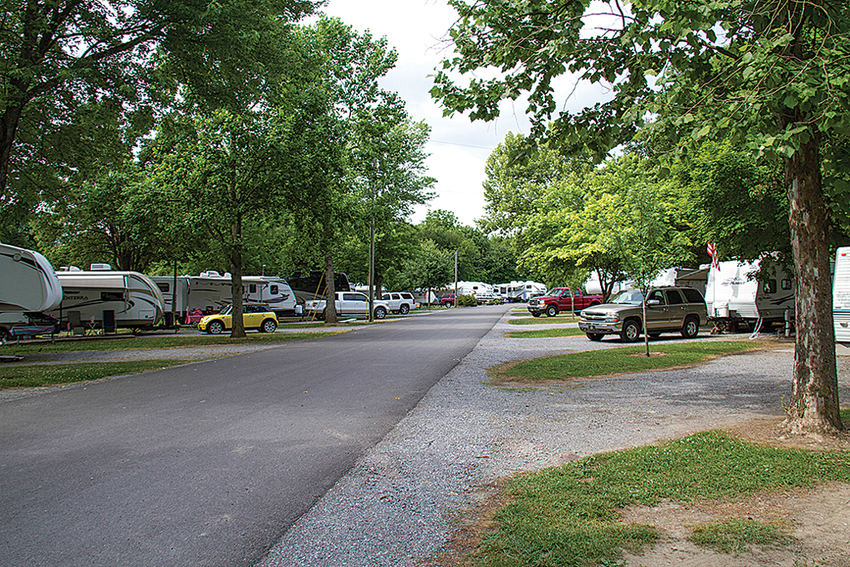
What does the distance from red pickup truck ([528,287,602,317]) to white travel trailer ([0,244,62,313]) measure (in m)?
29.4

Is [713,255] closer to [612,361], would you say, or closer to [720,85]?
[612,361]

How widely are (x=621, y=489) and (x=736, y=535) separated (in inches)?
37.3

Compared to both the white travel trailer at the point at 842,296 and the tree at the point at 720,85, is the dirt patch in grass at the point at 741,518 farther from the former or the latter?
the white travel trailer at the point at 842,296

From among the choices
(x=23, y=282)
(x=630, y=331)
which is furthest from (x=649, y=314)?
(x=23, y=282)

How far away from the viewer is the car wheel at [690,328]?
69.1 feet

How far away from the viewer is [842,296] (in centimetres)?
1444

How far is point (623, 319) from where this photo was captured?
19.5 metres

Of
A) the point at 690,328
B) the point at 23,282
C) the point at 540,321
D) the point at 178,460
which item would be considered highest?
the point at 23,282

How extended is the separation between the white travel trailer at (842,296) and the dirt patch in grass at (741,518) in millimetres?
12117

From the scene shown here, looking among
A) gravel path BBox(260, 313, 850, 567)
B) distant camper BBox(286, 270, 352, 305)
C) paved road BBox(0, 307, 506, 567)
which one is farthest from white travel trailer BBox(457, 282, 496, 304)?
paved road BBox(0, 307, 506, 567)

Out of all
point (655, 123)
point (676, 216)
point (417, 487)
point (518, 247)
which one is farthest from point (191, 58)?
point (518, 247)

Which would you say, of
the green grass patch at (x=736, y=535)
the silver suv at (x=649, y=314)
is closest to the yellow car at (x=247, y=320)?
the silver suv at (x=649, y=314)

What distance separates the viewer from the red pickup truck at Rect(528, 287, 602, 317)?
130 feet

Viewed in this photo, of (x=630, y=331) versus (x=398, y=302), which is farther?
(x=398, y=302)
